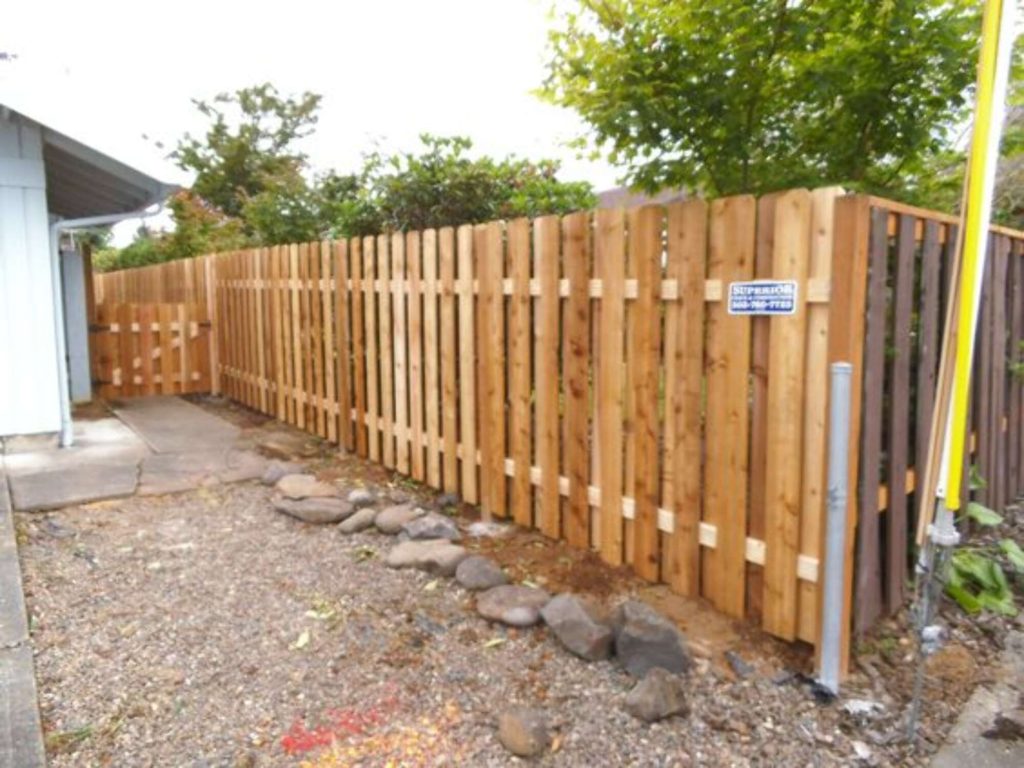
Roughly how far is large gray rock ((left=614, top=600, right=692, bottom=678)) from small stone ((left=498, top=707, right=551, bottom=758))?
45 centimetres

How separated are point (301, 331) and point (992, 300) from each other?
17.5 feet

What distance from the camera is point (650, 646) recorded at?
273 cm

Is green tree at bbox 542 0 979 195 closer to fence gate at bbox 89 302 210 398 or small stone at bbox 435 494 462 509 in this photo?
small stone at bbox 435 494 462 509

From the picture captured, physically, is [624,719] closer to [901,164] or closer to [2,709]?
[2,709]

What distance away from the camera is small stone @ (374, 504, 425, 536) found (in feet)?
14.0

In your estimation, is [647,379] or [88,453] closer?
[647,379]

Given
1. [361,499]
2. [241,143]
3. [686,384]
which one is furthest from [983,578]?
[241,143]

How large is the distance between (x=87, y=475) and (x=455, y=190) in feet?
12.9

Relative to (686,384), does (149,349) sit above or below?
below

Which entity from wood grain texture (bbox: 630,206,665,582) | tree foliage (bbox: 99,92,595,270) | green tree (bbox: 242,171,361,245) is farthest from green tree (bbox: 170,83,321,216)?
wood grain texture (bbox: 630,206,665,582)

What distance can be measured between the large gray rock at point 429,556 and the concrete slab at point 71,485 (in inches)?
87.6

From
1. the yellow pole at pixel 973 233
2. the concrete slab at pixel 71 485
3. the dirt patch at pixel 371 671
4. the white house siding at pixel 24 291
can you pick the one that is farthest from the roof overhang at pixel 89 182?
the yellow pole at pixel 973 233

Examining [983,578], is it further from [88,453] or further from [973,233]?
[88,453]

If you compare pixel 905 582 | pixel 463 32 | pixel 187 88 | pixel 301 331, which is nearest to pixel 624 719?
pixel 905 582
